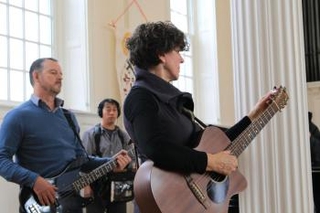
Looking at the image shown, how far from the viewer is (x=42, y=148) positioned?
343cm

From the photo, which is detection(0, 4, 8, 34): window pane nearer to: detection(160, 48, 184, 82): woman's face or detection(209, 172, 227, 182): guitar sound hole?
detection(160, 48, 184, 82): woman's face

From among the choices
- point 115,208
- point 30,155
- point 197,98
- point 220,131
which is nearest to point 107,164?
point 30,155

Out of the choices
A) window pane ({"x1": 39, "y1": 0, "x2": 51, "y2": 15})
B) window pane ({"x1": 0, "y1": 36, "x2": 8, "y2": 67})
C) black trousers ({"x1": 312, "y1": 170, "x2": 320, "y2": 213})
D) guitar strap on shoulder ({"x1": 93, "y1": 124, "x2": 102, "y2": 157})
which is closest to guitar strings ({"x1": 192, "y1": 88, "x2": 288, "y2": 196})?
black trousers ({"x1": 312, "y1": 170, "x2": 320, "y2": 213})

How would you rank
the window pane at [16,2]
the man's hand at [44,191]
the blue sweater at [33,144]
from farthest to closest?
the window pane at [16,2] → the blue sweater at [33,144] → the man's hand at [44,191]

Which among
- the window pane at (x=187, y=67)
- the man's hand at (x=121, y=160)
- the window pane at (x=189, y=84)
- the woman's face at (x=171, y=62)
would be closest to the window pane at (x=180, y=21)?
the window pane at (x=187, y=67)

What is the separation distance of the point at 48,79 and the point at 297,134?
2125 mm

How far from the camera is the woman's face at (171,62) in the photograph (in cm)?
216

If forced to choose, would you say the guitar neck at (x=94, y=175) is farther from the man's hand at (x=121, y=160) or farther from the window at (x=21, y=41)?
the window at (x=21, y=41)

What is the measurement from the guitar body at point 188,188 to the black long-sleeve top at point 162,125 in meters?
0.04

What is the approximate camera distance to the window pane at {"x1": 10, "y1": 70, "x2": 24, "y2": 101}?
212 inches

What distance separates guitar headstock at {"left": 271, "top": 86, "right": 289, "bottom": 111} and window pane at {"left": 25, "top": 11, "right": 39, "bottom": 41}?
4089 millimetres

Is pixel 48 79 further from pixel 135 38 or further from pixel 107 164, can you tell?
pixel 135 38

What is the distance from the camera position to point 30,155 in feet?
11.3

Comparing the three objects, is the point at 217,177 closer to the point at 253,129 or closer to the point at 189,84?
the point at 253,129
